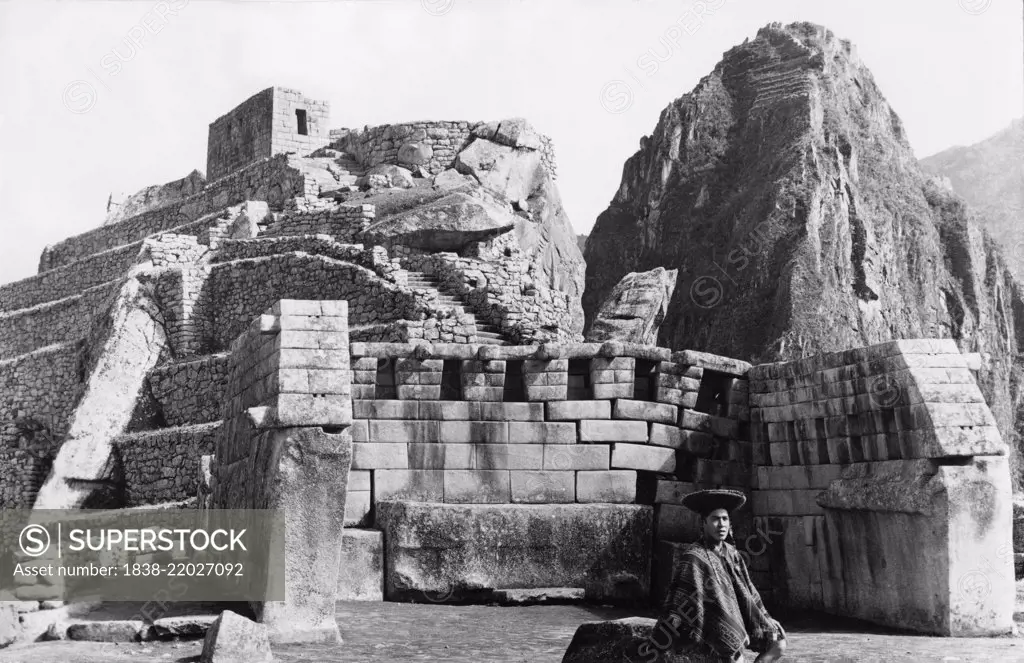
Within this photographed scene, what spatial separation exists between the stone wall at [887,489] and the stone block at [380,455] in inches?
149

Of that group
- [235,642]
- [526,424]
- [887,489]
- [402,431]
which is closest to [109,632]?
[235,642]

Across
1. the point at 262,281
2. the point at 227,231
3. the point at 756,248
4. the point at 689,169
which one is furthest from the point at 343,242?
the point at 689,169

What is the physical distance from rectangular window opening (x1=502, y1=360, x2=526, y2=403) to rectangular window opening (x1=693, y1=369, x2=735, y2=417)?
1925 millimetres

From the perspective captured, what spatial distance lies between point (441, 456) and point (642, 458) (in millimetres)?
2071

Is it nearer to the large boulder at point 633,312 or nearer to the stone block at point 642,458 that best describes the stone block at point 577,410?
the stone block at point 642,458

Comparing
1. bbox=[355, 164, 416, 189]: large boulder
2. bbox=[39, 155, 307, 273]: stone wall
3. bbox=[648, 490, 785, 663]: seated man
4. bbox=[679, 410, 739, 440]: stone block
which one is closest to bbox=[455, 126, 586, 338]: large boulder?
bbox=[355, 164, 416, 189]: large boulder

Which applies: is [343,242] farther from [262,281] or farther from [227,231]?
[227,231]

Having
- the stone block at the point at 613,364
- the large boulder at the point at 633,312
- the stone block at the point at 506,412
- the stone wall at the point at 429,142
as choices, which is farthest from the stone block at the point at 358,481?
the stone wall at the point at 429,142

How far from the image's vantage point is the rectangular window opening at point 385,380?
12.7 metres

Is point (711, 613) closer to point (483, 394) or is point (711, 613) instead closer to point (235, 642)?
point (235, 642)

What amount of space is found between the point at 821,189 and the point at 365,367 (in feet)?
294

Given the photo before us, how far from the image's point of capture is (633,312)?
→ 23.2 m

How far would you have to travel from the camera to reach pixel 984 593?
10445 millimetres

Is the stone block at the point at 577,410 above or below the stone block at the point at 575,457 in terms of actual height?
above
